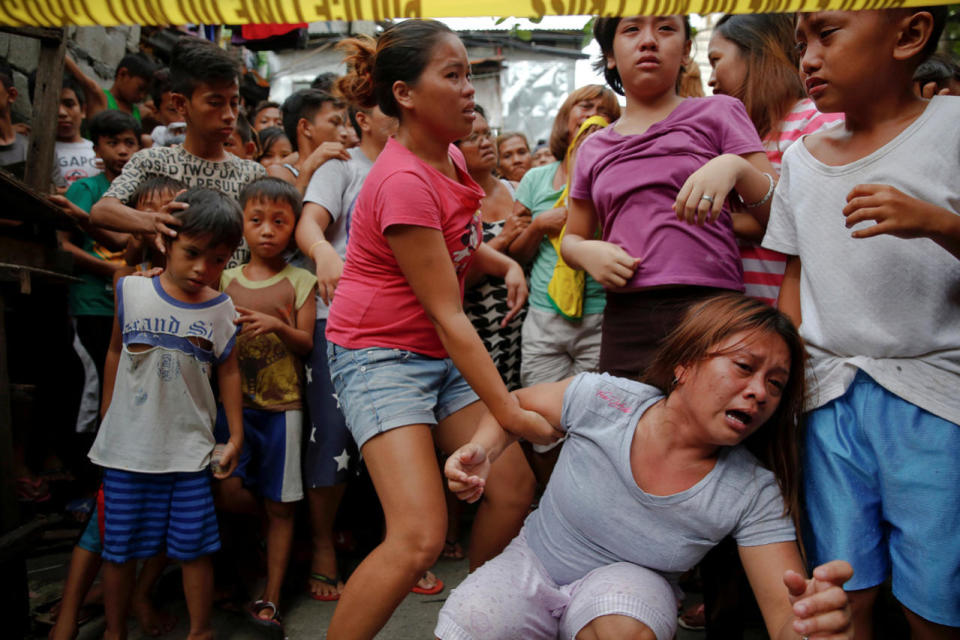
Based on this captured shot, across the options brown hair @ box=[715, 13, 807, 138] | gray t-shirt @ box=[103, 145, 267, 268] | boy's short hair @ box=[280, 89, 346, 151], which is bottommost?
gray t-shirt @ box=[103, 145, 267, 268]

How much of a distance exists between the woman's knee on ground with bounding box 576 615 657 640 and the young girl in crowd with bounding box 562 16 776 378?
0.75 m

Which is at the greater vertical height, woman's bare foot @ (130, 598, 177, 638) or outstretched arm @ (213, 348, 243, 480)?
outstretched arm @ (213, 348, 243, 480)

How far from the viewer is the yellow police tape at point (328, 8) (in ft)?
4.48

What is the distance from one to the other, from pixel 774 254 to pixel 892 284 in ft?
2.10

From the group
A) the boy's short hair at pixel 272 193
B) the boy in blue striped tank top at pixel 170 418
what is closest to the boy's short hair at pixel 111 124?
the boy's short hair at pixel 272 193

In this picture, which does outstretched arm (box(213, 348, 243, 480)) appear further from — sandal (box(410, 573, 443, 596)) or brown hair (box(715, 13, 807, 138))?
brown hair (box(715, 13, 807, 138))

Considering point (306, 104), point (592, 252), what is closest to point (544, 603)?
point (592, 252)

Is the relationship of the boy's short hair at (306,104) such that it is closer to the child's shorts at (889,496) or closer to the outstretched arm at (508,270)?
the outstretched arm at (508,270)

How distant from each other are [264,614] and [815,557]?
1911 mm

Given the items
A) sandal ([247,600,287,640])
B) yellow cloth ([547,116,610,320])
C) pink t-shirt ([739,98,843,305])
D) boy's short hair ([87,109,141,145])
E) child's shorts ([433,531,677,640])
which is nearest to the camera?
child's shorts ([433,531,677,640])

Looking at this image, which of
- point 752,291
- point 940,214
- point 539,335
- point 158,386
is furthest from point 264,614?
point 940,214

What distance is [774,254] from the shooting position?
225cm

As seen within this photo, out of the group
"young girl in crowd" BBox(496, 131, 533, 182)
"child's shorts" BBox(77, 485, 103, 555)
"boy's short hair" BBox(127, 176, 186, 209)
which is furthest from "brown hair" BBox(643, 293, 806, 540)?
"young girl in crowd" BBox(496, 131, 533, 182)

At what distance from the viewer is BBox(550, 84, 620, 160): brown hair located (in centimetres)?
338
